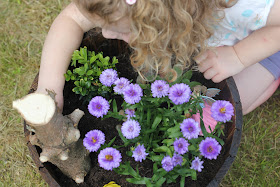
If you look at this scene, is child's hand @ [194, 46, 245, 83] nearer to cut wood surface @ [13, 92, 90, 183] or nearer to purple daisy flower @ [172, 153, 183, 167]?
purple daisy flower @ [172, 153, 183, 167]

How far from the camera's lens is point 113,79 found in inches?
49.8

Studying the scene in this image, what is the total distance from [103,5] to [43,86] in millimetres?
532

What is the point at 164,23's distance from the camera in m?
1.07

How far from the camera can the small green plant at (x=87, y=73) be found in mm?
1358

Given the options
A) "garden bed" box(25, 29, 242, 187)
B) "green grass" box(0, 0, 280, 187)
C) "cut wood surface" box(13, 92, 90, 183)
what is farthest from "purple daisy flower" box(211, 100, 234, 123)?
"green grass" box(0, 0, 280, 187)

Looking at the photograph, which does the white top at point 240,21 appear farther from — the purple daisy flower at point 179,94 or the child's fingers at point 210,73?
the purple daisy flower at point 179,94

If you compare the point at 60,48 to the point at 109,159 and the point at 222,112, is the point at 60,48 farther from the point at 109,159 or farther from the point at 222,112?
the point at 222,112

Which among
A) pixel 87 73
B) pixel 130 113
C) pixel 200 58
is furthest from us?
pixel 200 58

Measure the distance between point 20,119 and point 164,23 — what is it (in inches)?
49.4

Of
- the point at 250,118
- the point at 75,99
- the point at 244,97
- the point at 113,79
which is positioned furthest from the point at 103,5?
the point at 250,118

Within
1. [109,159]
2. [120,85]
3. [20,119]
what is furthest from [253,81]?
[20,119]

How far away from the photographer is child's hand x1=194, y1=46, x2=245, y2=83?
145cm

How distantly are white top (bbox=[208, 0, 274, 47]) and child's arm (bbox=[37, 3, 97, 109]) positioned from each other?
617 mm

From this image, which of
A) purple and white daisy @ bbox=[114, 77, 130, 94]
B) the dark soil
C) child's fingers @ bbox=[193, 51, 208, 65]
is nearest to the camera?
purple and white daisy @ bbox=[114, 77, 130, 94]
